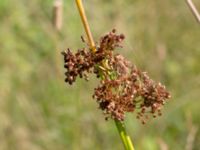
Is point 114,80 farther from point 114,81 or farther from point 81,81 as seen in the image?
point 81,81

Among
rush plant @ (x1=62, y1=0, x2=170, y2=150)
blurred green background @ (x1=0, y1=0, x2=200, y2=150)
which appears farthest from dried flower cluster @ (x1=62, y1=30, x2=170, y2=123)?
blurred green background @ (x1=0, y1=0, x2=200, y2=150)

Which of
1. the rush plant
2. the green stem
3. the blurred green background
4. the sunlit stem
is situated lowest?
the green stem

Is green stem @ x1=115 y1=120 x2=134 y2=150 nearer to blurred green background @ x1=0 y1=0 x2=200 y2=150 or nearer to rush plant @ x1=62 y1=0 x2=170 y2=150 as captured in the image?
rush plant @ x1=62 y1=0 x2=170 y2=150

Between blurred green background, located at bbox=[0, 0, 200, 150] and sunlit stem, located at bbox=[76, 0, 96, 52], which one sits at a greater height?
blurred green background, located at bbox=[0, 0, 200, 150]

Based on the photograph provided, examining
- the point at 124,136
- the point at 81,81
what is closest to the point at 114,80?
the point at 124,136

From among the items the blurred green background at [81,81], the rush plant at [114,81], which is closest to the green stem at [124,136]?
the rush plant at [114,81]

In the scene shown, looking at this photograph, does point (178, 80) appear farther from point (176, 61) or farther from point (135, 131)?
point (135, 131)
